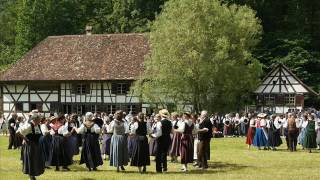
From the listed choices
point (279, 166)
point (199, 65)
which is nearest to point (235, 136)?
point (199, 65)

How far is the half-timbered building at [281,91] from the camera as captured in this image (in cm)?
5150

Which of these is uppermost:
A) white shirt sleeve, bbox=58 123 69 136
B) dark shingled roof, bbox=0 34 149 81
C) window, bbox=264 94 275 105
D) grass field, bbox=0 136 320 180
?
dark shingled roof, bbox=0 34 149 81

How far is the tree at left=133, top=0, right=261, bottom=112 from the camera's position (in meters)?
42.1

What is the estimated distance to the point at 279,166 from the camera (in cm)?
2120

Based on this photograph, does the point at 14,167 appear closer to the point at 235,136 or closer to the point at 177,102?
the point at 235,136

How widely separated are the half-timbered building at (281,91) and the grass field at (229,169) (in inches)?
1002

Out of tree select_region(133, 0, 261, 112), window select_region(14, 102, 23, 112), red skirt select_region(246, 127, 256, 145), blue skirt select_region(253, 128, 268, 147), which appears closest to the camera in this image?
blue skirt select_region(253, 128, 268, 147)

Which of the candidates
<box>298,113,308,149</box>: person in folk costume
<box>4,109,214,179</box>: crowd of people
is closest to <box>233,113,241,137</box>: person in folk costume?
<box>298,113,308,149</box>: person in folk costume

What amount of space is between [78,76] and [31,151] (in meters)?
34.9

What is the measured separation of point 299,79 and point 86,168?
115 feet

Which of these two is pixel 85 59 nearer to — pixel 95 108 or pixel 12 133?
pixel 95 108

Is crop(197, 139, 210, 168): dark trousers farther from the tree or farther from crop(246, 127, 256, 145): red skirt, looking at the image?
the tree

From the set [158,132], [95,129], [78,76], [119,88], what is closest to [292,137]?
[158,132]

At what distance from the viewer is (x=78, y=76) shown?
51688 millimetres
